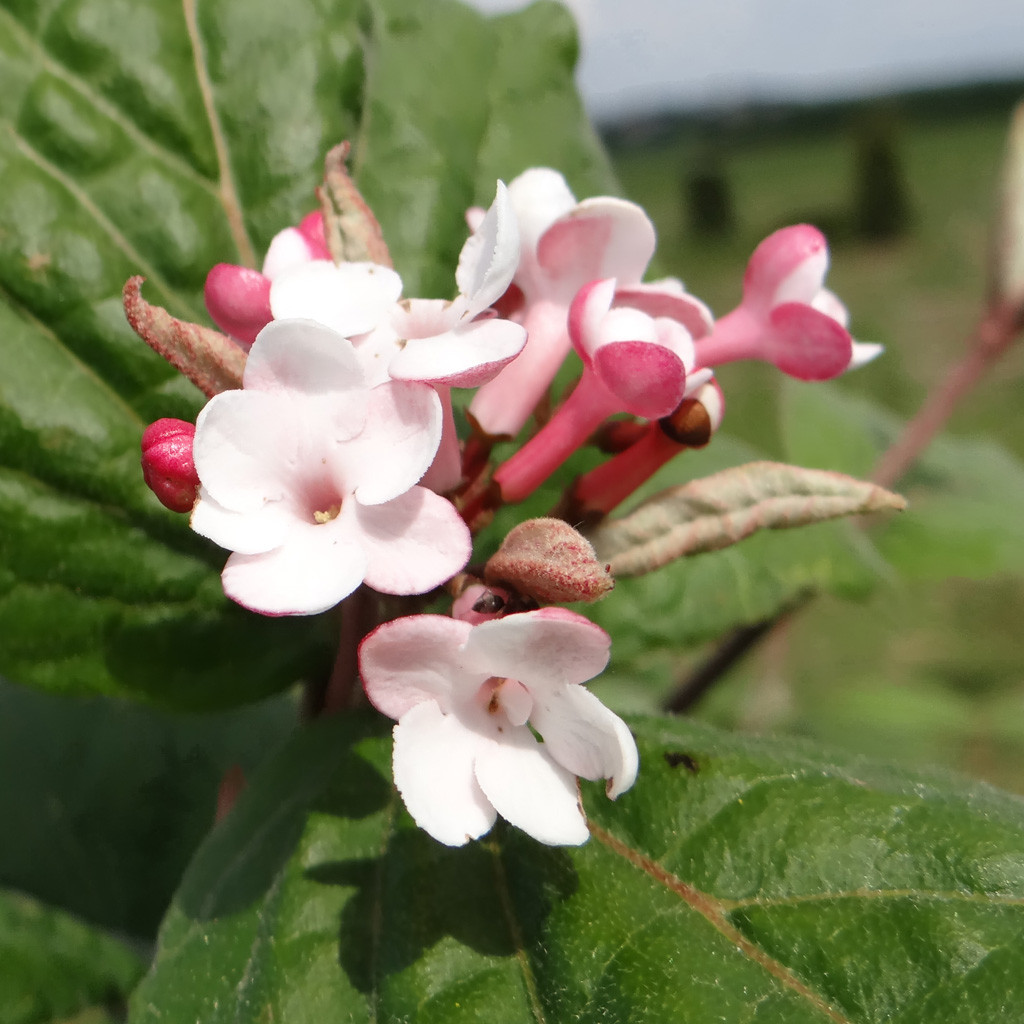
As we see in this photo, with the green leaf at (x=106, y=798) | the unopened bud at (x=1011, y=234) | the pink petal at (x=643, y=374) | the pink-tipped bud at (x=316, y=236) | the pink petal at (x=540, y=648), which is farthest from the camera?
the unopened bud at (x=1011, y=234)

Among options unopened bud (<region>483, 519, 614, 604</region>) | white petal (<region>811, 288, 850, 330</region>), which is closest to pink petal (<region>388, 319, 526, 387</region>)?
unopened bud (<region>483, 519, 614, 604</region>)

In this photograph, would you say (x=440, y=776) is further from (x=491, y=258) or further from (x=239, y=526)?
(x=491, y=258)

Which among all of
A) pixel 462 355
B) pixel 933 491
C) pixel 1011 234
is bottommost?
pixel 933 491

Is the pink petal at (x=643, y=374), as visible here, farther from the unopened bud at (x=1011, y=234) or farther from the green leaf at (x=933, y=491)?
the green leaf at (x=933, y=491)

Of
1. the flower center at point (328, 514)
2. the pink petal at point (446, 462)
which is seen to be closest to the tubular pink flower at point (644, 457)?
the pink petal at point (446, 462)

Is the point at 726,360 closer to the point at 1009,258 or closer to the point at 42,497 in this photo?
the point at 42,497

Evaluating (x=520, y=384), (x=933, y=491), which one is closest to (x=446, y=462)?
(x=520, y=384)

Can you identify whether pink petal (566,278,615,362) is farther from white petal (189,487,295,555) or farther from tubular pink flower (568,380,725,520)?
white petal (189,487,295,555)
